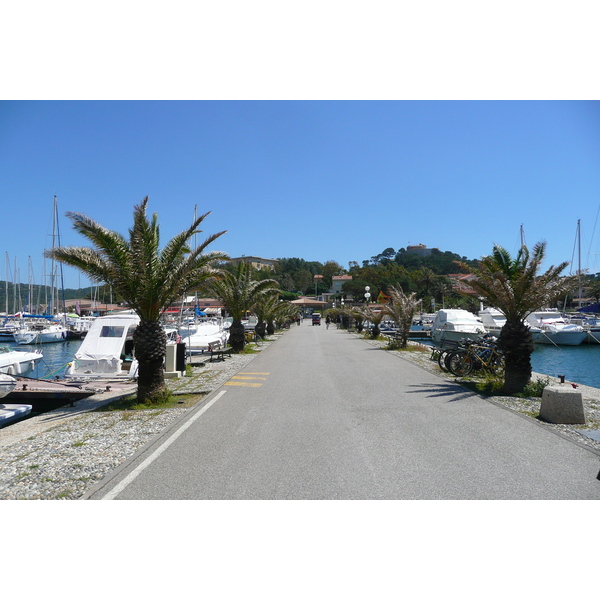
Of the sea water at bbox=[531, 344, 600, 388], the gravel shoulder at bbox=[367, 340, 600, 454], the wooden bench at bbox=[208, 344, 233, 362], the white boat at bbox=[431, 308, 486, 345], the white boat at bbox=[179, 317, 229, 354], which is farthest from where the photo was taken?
the white boat at bbox=[431, 308, 486, 345]

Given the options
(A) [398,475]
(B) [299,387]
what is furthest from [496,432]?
(B) [299,387]

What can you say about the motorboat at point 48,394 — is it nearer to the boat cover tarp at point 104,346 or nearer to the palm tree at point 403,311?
the boat cover tarp at point 104,346

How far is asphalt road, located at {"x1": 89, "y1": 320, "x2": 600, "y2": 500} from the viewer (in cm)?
535

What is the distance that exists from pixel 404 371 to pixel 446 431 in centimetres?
918

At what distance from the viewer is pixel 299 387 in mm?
13398

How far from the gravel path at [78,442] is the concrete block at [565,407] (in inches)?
10.5

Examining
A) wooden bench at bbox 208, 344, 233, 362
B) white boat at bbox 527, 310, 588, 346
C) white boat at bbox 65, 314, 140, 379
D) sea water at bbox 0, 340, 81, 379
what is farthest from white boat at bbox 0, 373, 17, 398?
white boat at bbox 527, 310, 588, 346

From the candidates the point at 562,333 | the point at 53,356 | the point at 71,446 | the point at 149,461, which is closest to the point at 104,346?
the point at 71,446

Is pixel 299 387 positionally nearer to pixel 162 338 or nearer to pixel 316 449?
pixel 162 338

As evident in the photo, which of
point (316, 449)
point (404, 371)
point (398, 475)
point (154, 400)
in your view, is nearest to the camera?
point (398, 475)

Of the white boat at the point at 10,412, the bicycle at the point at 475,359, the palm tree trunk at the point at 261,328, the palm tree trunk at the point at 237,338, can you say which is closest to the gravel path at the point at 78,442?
the white boat at the point at 10,412

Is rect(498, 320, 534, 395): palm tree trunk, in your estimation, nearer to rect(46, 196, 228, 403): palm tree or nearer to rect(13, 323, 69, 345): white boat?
rect(46, 196, 228, 403): palm tree

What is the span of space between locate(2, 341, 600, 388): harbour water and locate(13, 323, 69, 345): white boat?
1.16m

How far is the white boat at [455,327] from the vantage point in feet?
92.2
